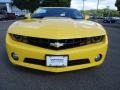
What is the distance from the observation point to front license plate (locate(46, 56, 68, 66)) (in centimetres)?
418

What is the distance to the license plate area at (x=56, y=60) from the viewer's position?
13.7ft

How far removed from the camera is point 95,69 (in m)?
5.00

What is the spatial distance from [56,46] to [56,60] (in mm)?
230

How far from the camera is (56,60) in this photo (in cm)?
420

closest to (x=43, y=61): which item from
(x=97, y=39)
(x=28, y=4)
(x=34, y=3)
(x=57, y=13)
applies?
(x=97, y=39)

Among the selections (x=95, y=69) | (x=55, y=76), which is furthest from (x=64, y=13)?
(x=55, y=76)

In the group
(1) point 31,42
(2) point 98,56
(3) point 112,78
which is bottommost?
(3) point 112,78

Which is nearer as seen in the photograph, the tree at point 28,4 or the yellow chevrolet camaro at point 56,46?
the yellow chevrolet camaro at point 56,46

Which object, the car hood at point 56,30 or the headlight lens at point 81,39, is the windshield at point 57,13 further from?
the headlight lens at point 81,39

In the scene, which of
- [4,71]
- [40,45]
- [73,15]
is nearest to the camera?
[40,45]

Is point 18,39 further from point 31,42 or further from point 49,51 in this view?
point 49,51

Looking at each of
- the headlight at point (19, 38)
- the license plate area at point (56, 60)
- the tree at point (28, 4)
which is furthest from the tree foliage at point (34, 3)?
the license plate area at point (56, 60)

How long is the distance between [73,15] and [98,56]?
1.96m

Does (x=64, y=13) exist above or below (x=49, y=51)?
above
